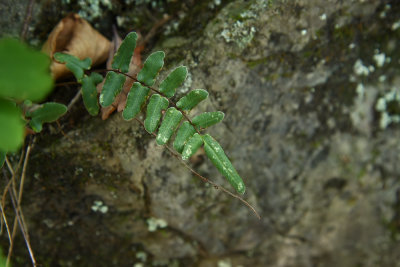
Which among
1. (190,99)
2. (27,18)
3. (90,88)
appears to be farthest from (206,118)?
(27,18)

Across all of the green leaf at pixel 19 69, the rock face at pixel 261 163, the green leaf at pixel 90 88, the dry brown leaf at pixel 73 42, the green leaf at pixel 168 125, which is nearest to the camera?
the green leaf at pixel 19 69

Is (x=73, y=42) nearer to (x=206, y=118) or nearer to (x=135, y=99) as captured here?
(x=135, y=99)

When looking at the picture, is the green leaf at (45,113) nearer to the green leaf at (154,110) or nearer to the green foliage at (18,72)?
the green leaf at (154,110)

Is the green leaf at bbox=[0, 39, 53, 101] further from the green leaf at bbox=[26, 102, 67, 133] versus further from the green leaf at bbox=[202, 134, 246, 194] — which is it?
the green leaf at bbox=[202, 134, 246, 194]

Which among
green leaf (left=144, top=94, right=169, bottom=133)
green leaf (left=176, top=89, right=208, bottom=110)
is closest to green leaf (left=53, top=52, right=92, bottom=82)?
green leaf (left=144, top=94, right=169, bottom=133)

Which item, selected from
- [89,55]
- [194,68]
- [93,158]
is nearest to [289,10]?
[194,68]

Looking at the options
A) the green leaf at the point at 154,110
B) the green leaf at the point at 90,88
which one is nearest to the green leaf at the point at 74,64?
the green leaf at the point at 90,88

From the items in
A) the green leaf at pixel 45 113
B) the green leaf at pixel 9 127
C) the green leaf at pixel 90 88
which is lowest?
the green leaf at pixel 9 127
